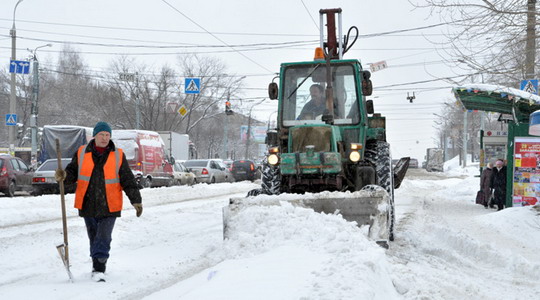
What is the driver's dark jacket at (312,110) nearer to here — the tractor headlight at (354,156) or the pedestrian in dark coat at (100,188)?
the tractor headlight at (354,156)

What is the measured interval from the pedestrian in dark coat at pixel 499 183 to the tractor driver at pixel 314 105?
8.48 meters

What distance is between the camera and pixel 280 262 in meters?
5.92

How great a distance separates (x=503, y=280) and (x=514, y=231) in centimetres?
462

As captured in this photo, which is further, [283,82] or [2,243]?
[283,82]

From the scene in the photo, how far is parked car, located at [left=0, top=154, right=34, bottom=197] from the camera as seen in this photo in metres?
20.3

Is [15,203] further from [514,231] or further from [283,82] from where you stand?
[514,231]

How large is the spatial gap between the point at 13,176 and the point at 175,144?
49.0 ft

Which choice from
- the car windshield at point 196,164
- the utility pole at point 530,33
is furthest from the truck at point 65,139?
the utility pole at point 530,33

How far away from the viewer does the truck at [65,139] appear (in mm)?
24812

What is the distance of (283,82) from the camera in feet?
32.6

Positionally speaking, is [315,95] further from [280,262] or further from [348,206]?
[280,262]

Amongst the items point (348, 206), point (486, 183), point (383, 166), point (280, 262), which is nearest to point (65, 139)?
point (486, 183)

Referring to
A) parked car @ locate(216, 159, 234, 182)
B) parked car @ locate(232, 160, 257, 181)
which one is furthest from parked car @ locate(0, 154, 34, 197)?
parked car @ locate(232, 160, 257, 181)

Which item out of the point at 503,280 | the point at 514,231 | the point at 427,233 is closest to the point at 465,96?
the point at 514,231
